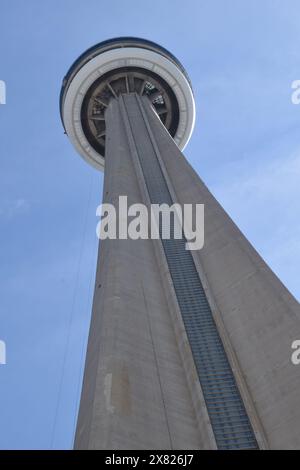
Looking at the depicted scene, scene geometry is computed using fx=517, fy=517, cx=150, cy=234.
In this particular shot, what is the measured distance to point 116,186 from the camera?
1836 cm

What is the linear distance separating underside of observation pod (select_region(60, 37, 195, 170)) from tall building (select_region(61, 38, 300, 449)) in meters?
11.7

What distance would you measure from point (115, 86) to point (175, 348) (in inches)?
877

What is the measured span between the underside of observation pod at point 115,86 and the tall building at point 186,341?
11.7 meters

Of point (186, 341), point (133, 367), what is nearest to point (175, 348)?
point (186, 341)

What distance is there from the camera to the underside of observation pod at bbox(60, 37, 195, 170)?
29312mm

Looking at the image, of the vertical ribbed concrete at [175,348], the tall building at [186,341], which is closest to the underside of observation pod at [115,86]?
the tall building at [186,341]

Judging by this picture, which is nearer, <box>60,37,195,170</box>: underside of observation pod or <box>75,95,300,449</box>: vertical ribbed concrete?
<box>75,95,300,449</box>: vertical ribbed concrete

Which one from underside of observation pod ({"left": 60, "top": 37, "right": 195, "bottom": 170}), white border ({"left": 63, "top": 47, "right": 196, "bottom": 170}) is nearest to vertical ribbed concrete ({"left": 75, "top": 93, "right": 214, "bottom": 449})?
white border ({"left": 63, "top": 47, "right": 196, "bottom": 170})

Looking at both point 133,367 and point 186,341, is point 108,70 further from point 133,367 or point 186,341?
point 133,367

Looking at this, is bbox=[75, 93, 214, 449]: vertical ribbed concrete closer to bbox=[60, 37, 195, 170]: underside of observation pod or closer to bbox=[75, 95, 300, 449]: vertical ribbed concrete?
bbox=[75, 95, 300, 449]: vertical ribbed concrete

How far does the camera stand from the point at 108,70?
97.5 ft

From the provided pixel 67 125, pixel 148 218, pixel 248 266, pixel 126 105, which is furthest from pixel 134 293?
pixel 67 125

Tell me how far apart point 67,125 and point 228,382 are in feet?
76.7
